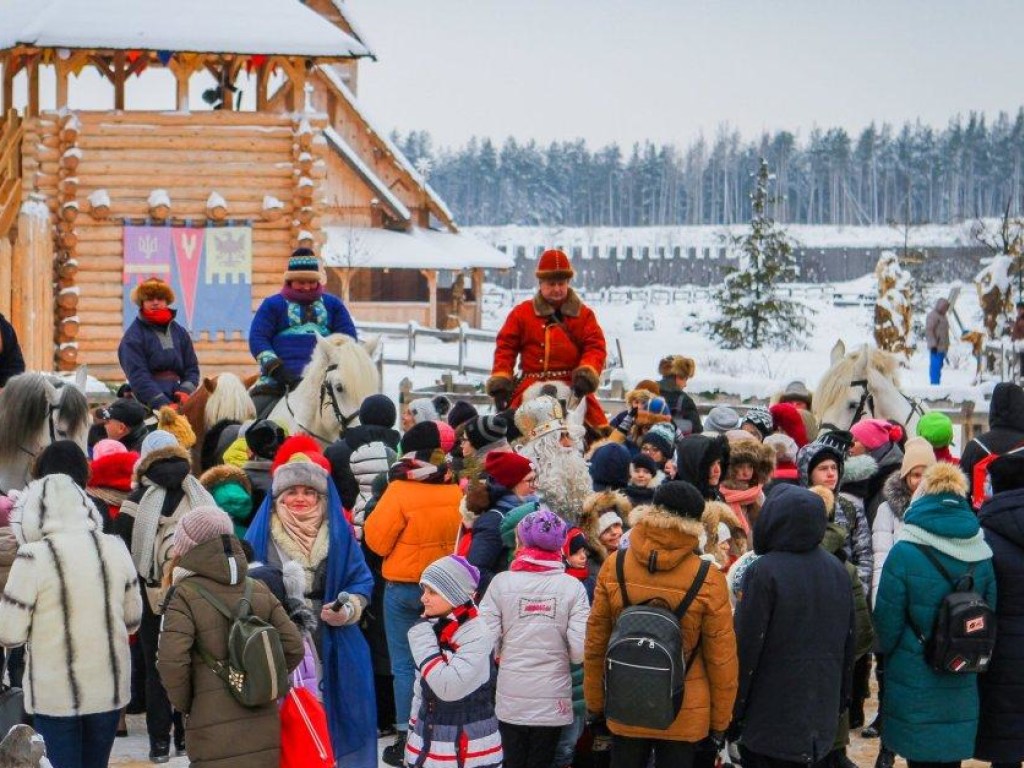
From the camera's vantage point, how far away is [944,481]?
7066 millimetres

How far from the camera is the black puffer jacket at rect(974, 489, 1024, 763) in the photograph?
285 inches

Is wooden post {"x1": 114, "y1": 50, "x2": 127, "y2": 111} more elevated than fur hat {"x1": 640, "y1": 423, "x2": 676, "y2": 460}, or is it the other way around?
wooden post {"x1": 114, "y1": 50, "x2": 127, "y2": 111}

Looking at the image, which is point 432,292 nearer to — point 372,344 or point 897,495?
point 372,344

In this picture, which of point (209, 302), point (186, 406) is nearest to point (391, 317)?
point (209, 302)

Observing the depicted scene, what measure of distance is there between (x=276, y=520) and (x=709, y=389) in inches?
505

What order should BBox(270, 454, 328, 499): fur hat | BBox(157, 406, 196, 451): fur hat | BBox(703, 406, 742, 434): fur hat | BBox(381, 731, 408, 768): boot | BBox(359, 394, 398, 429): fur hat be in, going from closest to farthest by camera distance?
BBox(270, 454, 328, 499): fur hat
BBox(381, 731, 408, 768): boot
BBox(359, 394, 398, 429): fur hat
BBox(157, 406, 196, 451): fur hat
BBox(703, 406, 742, 434): fur hat

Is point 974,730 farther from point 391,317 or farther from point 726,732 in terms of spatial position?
point 391,317

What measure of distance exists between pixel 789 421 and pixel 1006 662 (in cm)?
434

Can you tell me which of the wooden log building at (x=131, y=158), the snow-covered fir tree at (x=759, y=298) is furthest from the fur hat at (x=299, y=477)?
the snow-covered fir tree at (x=759, y=298)

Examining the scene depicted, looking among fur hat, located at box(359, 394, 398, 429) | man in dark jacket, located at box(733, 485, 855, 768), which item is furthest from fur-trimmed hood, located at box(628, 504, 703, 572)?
fur hat, located at box(359, 394, 398, 429)

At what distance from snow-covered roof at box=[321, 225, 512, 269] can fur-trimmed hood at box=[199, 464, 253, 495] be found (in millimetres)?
35313

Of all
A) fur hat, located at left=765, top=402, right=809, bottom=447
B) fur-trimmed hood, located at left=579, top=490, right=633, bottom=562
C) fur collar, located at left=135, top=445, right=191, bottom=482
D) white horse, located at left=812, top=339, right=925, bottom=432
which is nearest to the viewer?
fur-trimmed hood, located at left=579, top=490, right=633, bottom=562

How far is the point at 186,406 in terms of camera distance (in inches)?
456

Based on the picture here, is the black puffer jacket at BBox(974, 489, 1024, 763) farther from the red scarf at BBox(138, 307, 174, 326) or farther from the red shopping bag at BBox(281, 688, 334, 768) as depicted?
the red scarf at BBox(138, 307, 174, 326)
